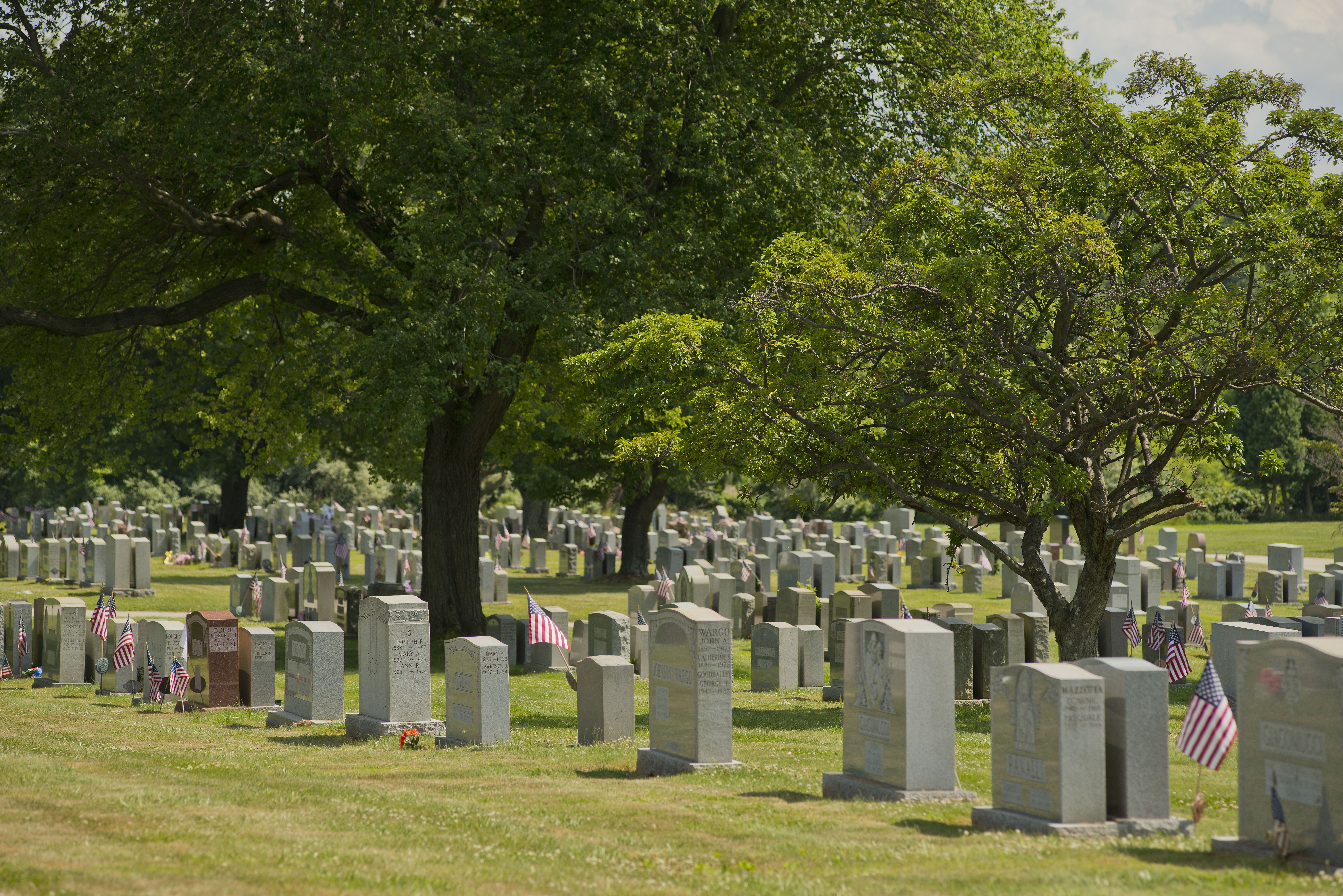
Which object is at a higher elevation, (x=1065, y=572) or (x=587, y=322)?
(x=587, y=322)

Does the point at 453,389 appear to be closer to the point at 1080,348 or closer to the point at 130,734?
the point at 130,734

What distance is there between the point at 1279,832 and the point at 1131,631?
37.6ft

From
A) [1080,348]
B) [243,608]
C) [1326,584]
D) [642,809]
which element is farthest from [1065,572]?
[642,809]

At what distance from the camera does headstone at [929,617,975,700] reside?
635 inches

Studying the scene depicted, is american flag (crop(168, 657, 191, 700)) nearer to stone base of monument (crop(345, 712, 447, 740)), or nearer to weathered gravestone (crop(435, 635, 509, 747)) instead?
stone base of monument (crop(345, 712, 447, 740))

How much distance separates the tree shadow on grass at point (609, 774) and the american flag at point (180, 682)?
6376 mm

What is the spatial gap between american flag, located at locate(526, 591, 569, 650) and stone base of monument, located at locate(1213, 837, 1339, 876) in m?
8.24

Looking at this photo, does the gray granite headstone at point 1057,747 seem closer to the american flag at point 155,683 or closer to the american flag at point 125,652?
the american flag at point 155,683

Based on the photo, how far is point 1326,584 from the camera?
27.7m


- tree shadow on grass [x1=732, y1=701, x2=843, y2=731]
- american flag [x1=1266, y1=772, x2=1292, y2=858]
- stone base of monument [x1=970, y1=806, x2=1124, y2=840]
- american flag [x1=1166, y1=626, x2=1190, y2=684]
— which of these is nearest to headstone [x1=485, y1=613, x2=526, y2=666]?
tree shadow on grass [x1=732, y1=701, x2=843, y2=731]

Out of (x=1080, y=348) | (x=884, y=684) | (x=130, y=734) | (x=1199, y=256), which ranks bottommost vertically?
(x=130, y=734)

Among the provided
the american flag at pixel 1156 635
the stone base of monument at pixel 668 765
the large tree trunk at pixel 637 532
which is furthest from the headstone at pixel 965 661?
the large tree trunk at pixel 637 532

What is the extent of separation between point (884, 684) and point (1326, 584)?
73.5ft

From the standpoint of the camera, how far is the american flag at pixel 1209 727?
798cm
